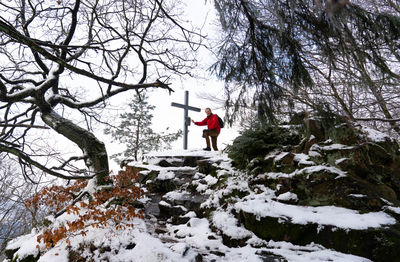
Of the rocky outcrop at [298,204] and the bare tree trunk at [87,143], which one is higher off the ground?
the bare tree trunk at [87,143]

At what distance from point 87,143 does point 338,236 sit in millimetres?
5364

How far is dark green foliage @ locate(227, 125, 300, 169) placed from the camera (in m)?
5.54

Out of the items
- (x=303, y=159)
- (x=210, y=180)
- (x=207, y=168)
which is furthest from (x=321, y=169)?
(x=207, y=168)

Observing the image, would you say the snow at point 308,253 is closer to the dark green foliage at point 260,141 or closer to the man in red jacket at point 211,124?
the dark green foliage at point 260,141

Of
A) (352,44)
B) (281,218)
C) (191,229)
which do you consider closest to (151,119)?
(191,229)

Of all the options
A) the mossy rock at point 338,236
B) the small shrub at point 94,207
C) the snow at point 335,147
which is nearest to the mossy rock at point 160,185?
the small shrub at point 94,207

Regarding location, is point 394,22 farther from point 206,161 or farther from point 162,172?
point 162,172

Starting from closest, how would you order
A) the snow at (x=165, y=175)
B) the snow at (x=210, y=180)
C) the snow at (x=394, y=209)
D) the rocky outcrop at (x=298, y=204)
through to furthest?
the rocky outcrop at (x=298, y=204), the snow at (x=394, y=209), the snow at (x=210, y=180), the snow at (x=165, y=175)

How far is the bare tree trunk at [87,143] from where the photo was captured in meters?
5.09

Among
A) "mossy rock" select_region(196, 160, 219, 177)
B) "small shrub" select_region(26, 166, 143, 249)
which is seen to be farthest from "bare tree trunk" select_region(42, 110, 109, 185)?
"mossy rock" select_region(196, 160, 219, 177)

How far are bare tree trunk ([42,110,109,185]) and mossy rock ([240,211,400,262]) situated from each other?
143 inches

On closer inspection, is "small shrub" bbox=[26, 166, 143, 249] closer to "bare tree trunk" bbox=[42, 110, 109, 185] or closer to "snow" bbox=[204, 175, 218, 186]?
"bare tree trunk" bbox=[42, 110, 109, 185]

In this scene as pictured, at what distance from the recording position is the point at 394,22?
6.89 ft

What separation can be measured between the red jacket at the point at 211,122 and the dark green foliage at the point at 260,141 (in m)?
3.12
